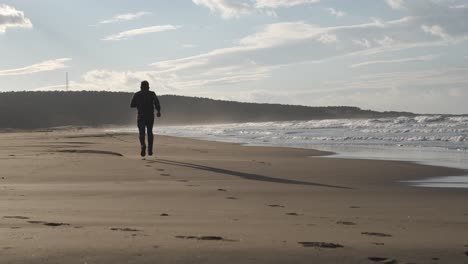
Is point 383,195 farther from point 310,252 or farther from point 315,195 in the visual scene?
point 310,252

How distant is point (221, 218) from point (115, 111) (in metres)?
72.9

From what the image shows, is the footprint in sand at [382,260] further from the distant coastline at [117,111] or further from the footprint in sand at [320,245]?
the distant coastline at [117,111]

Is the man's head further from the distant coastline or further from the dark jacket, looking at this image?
the distant coastline

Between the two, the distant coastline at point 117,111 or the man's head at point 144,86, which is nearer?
the man's head at point 144,86

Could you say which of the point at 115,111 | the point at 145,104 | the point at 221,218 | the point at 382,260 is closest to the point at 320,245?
the point at 382,260

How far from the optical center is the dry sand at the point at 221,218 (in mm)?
3279

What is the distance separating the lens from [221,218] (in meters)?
4.66

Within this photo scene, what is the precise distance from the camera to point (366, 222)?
182 inches

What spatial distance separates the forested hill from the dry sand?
51.5m

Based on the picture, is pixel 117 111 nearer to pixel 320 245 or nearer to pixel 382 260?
pixel 320 245

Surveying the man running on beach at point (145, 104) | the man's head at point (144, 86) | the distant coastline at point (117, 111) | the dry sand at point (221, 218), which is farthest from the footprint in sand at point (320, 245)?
the distant coastline at point (117, 111)

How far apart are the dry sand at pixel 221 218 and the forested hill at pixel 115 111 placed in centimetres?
5153

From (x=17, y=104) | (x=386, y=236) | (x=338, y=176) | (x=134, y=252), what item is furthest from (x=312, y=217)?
(x=17, y=104)

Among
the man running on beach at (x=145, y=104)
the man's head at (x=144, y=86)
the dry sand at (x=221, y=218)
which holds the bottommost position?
the dry sand at (x=221, y=218)
